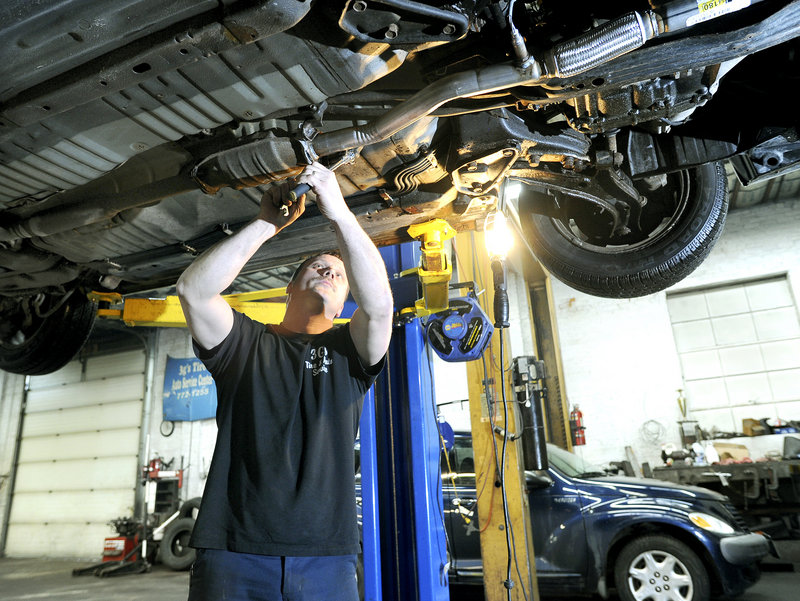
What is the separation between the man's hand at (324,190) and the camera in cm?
131

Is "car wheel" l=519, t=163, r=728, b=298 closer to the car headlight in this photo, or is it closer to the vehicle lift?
the vehicle lift

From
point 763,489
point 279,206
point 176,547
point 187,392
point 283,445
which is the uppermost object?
point 187,392

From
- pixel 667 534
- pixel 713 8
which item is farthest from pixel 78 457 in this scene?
pixel 713 8

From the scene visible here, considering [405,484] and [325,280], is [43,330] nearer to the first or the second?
[405,484]

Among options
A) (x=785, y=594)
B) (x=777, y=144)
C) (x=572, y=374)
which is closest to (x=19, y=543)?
(x=572, y=374)

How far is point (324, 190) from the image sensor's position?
4.33ft

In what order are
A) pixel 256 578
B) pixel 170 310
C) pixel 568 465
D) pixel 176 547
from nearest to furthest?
pixel 256 578 → pixel 170 310 → pixel 568 465 → pixel 176 547

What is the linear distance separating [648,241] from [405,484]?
1.50 metres

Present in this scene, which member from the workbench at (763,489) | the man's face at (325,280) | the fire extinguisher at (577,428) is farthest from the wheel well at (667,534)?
the fire extinguisher at (577,428)

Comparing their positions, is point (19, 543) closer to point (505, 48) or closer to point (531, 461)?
point (531, 461)

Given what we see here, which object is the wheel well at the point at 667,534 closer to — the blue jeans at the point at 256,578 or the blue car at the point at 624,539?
the blue car at the point at 624,539

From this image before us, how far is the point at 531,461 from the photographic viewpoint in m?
4.10

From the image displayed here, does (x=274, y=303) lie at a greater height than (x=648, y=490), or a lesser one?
greater

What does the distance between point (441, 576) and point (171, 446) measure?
26.8 feet
